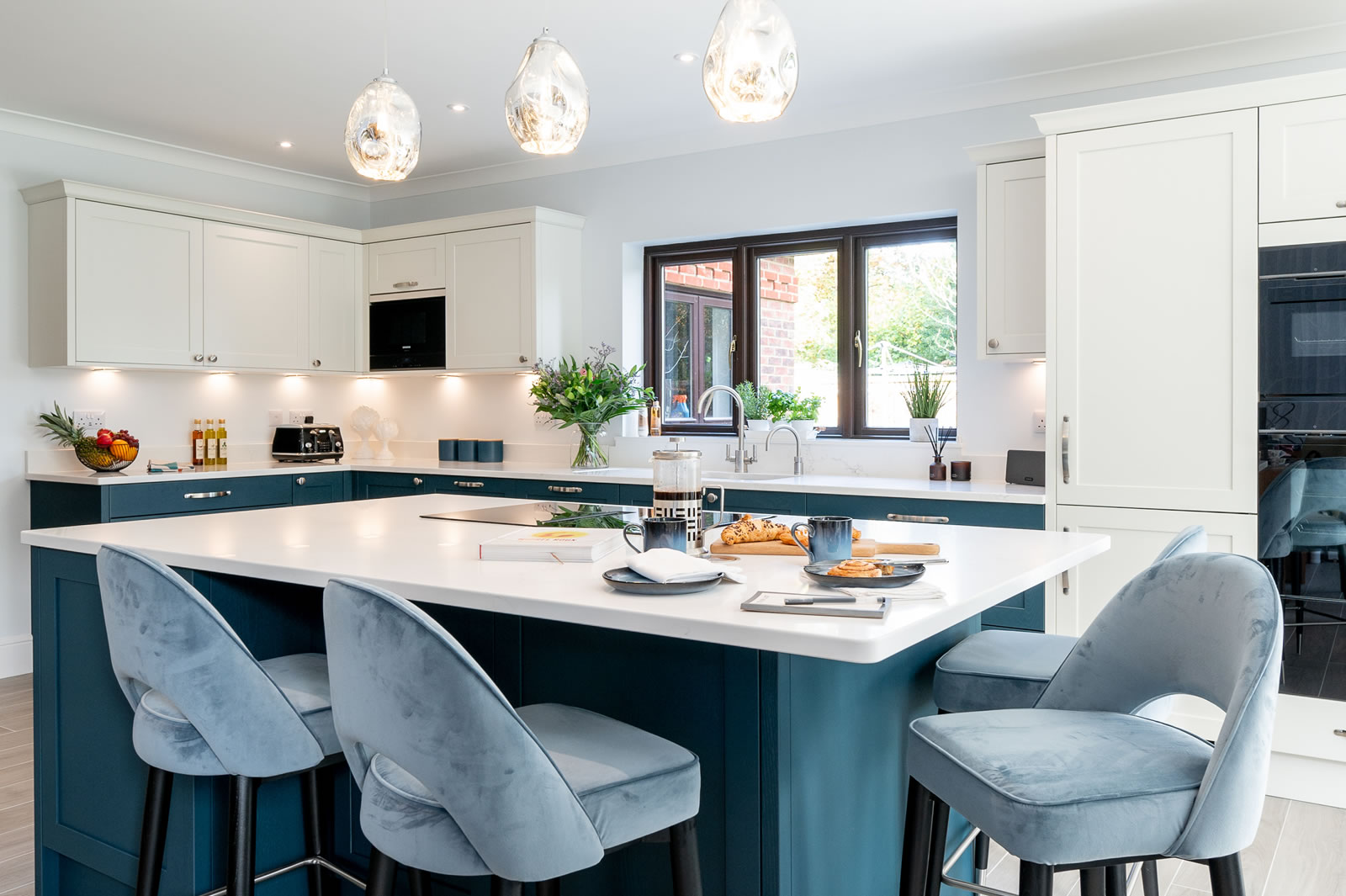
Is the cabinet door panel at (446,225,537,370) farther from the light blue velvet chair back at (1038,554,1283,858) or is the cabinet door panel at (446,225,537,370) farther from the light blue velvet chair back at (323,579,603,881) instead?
the light blue velvet chair back at (323,579,603,881)

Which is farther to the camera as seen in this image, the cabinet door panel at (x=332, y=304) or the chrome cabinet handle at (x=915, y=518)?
the cabinet door panel at (x=332, y=304)

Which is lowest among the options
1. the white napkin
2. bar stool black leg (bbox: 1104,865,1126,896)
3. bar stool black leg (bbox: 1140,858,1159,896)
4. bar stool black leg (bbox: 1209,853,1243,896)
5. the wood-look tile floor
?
the wood-look tile floor

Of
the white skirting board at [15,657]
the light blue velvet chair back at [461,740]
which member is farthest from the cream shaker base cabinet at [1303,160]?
the white skirting board at [15,657]

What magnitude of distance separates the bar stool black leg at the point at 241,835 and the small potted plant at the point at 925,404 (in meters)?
3.37

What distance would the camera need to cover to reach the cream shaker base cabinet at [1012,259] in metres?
3.85

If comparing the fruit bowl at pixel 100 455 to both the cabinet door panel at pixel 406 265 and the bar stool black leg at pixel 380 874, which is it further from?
the bar stool black leg at pixel 380 874

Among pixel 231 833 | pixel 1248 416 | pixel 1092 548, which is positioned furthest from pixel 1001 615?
pixel 231 833

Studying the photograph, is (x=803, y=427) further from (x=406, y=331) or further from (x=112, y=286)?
(x=112, y=286)

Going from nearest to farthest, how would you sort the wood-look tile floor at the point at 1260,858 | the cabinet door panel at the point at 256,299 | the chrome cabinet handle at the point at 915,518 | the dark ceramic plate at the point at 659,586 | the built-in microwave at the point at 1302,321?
the dark ceramic plate at the point at 659,586 → the wood-look tile floor at the point at 1260,858 → the built-in microwave at the point at 1302,321 → the chrome cabinet handle at the point at 915,518 → the cabinet door panel at the point at 256,299

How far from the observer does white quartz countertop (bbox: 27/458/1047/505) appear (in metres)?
3.75

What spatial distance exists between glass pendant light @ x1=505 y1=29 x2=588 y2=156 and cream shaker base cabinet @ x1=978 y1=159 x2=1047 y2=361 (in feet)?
7.33

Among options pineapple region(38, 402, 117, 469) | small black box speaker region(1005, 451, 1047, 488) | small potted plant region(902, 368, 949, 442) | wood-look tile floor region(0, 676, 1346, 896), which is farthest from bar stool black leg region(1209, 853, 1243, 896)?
pineapple region(38, 402, 117, 469)

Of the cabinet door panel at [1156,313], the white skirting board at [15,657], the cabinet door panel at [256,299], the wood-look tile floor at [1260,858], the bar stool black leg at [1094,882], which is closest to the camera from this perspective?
the bar stool black leg at [1094,882]

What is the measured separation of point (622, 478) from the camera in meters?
4.60
